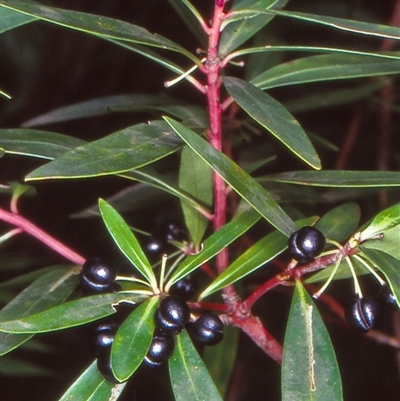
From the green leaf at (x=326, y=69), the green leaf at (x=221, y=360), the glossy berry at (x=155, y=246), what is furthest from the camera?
the green leaf at (x=221, y=360)

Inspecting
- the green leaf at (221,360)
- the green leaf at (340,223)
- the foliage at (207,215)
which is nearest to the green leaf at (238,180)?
the foliage at (207,215)

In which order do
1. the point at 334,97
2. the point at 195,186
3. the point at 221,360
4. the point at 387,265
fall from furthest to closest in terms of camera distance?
1. the point at 334,97
2. the point at 221,360
3. the point at 195,186
4. the point at 387,265

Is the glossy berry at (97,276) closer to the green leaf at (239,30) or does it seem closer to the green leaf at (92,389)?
the green leaf at (92,389)

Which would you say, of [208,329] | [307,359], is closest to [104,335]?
[208,329]

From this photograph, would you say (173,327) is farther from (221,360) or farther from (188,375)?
(221,360)

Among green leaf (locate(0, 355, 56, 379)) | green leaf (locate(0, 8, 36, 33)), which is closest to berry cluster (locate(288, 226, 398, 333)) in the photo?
green leaf (locate(0, 8, 36, 33))

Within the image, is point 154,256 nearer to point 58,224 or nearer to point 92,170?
point 92,170
